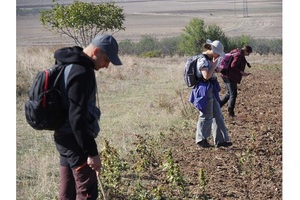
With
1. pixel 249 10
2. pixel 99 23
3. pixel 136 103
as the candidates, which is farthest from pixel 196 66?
pixel 249 10

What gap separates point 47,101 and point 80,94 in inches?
9.6

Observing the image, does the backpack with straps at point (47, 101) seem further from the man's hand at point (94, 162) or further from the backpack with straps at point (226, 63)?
the backpack with straps at point (226, 63)

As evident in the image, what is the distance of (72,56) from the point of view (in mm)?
3525

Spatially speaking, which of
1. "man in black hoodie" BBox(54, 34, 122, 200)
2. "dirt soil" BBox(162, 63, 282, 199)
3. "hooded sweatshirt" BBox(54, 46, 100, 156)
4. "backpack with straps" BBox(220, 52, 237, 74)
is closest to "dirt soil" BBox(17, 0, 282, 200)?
"dirt soil" BBox(162, 63, 282, 199)

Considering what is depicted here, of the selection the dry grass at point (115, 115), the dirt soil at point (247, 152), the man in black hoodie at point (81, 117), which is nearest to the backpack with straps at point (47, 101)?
the man in black hoodie at point (81, 117)

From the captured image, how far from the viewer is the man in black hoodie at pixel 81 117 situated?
11.3 ft

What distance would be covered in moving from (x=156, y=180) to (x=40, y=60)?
45.6 ft

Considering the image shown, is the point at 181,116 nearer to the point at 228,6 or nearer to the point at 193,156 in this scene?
the point at 193,156

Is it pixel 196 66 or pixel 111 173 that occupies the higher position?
pixel 196 66

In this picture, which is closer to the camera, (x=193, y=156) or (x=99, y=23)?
(x=193, y=156)

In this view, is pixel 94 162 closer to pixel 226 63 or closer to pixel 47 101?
pixel 47 101

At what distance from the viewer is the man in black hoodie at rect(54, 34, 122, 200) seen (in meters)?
3.44

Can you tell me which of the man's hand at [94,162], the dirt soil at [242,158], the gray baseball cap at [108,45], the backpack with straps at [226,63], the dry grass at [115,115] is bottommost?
the dry grass at [115,115]

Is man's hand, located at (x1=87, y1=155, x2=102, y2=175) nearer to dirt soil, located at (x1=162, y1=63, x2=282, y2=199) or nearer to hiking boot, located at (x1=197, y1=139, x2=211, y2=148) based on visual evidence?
dirt soil, located at (x1=162, y1=63, x2=282, y2=199)
